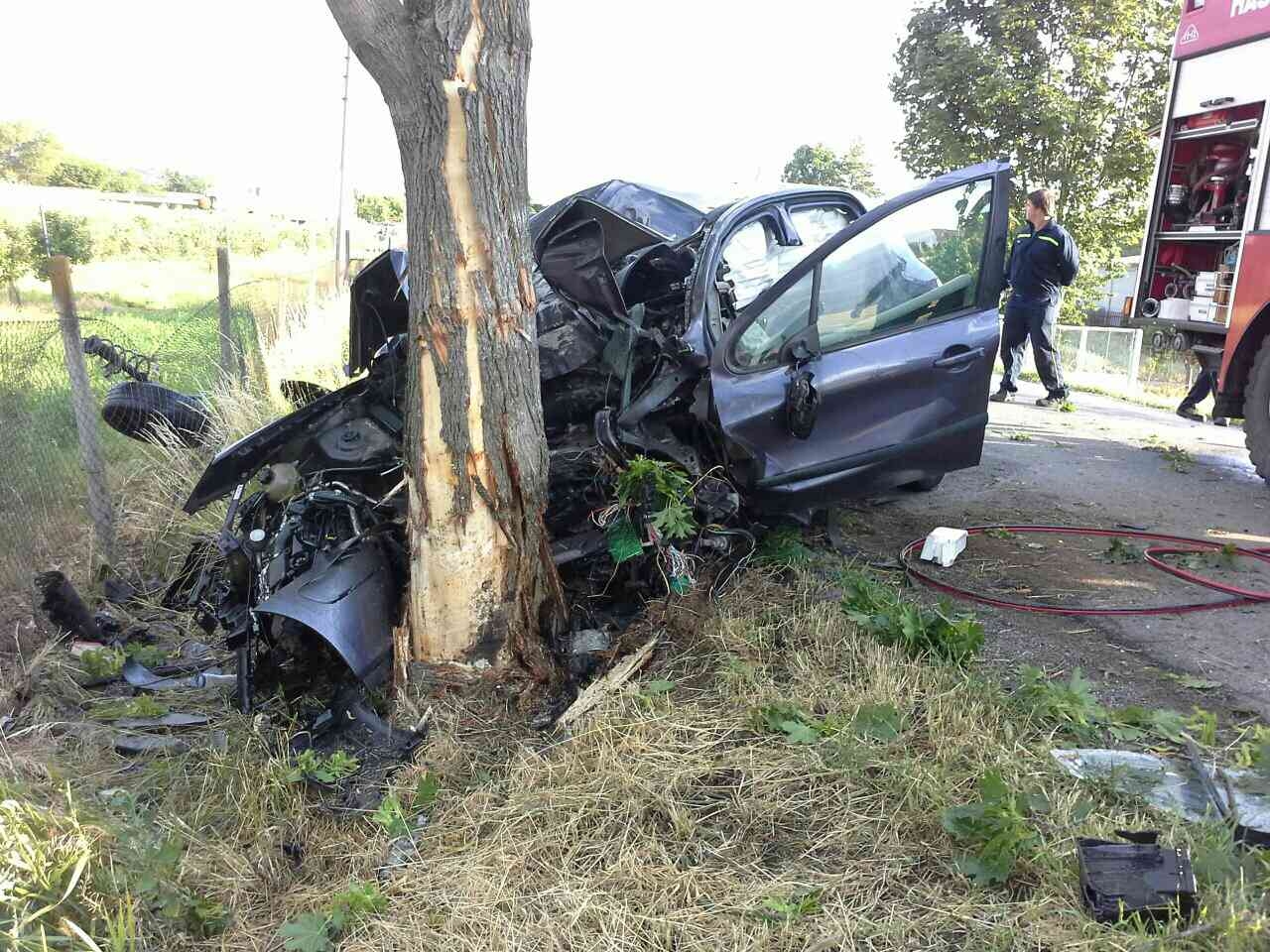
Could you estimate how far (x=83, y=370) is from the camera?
14.7 feet

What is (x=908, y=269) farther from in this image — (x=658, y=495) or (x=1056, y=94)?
(x=1056, y=94)

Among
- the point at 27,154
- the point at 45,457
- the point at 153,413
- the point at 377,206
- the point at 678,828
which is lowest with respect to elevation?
the point at 678,828

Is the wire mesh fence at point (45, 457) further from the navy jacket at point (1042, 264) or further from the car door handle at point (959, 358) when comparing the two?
the navy jacket at point (1042, 264)

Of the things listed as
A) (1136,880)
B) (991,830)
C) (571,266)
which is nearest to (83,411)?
(571,266)

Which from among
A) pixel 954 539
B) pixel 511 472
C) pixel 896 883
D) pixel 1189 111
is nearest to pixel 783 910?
pixel 896 883

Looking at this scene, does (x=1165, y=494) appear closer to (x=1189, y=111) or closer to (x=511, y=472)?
(x=1189, y=111)

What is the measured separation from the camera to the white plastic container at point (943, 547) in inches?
174

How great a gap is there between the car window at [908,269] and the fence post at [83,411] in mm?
3829

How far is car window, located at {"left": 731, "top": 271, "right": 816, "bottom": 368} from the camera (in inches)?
150

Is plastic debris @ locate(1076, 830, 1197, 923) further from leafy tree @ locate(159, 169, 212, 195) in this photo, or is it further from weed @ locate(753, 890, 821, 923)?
leafy tree @ locate(159, 169, 212, 195)

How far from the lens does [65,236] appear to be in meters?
24.0

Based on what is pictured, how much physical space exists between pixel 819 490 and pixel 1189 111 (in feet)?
17.9

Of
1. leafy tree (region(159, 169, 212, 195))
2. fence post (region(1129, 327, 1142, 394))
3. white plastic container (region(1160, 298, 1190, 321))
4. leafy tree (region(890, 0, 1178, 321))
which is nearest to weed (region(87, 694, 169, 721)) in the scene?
white plastic container (region(1160, 298, 1190, 321))

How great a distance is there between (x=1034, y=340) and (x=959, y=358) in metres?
4.49
